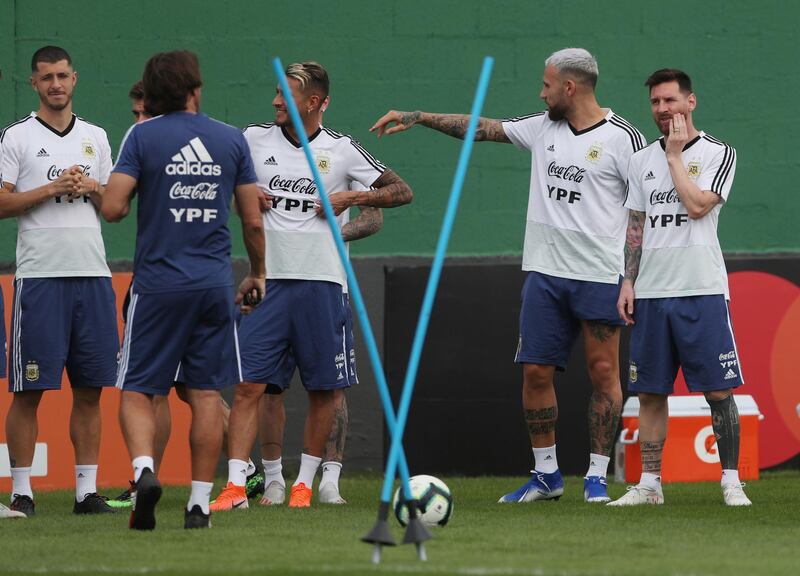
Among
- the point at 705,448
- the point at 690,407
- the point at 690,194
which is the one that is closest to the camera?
the point at 690,194

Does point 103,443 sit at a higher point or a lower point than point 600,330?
lower

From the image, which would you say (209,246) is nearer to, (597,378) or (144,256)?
(144,256)

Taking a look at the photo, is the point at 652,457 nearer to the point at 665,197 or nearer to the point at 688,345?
the point at 688,345

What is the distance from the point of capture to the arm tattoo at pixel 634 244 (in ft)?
22.6

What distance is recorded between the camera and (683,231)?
22.0ft

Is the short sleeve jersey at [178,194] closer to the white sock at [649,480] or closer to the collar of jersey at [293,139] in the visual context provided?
the collar of jersey at [293,139]

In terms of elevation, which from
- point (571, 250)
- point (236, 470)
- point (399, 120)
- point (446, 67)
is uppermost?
point (446, 67)

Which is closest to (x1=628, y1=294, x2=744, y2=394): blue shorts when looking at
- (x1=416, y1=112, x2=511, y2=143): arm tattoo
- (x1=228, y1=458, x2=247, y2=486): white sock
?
(x1=416, y1=112, x2=511, y2=143): arm tattoo

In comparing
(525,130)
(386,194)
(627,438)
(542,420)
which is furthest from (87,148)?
(627,438)

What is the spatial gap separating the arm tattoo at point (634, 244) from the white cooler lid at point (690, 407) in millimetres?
1639

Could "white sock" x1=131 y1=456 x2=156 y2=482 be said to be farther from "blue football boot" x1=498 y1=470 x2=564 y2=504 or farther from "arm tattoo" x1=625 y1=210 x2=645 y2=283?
"arm tattoo" x1=625 y1=210 x2=645 y2=283

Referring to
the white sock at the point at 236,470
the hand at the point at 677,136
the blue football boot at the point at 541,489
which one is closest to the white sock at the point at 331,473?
the white sock at the point at 236,470

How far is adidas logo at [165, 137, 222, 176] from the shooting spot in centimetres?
560

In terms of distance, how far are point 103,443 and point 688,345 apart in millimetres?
3689
